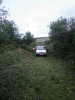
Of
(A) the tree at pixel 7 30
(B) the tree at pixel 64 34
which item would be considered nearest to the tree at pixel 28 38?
(A) the tree at pixel 7 30

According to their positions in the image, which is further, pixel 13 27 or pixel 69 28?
pixel 13 27

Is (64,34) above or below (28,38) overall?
below

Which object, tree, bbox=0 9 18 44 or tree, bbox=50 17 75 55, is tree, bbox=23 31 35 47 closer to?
tree, bbox=0 9 18 44

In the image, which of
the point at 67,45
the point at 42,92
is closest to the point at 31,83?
the point at 42,92

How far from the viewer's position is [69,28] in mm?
11141

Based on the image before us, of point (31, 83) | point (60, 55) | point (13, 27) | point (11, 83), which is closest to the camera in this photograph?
point (11, 83)

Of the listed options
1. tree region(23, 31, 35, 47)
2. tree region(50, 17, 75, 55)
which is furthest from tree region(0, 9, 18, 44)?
tree region(50, 17, 75, 55)

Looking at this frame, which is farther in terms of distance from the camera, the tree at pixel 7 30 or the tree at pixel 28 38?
the tree at pixel 28 38

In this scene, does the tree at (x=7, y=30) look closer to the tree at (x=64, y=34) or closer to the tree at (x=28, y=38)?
the tree at (x=28, y=38)

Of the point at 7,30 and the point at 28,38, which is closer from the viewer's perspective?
the point at 7,30

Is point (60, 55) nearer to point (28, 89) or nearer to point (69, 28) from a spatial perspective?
point (69, 28)

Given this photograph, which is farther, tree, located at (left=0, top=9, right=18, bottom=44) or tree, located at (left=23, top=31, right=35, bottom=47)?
tree, located at (left=23, top=31, right=35, bottom=47)

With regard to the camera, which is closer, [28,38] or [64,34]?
[64,34]

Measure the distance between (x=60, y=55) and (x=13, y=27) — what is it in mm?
8918
